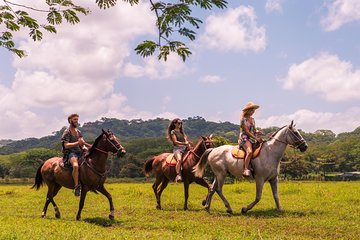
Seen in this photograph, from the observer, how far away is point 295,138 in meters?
12.6

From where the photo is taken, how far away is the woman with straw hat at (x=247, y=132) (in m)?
12.7

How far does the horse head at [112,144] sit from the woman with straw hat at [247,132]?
13.8 feet

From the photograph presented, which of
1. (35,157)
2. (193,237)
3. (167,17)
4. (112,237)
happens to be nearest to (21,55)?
(167,17)

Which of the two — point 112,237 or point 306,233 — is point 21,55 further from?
point 306,233

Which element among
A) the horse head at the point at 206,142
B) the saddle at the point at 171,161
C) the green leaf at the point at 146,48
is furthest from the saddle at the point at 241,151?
the green leaf at the point at 146,48

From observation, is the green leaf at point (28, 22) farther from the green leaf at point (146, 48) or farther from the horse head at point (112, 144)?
the horse head at point (112, 144)

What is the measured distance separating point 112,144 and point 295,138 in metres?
6.13

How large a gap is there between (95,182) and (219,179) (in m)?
4.54

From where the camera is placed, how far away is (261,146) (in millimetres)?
12953

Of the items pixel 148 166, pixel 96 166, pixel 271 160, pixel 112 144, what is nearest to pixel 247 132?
pixel 271 160

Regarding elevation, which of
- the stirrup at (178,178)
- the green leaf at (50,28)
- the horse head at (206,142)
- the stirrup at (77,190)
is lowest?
the stirrup at (77,190)

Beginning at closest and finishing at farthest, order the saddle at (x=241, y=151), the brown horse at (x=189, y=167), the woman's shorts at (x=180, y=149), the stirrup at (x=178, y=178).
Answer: the saddle at (x=241, y=151) < the stirrup at (x=178, y=178) < the brown horse at (x=189, y=167) < the woman's shorts at (x=180, y=149)

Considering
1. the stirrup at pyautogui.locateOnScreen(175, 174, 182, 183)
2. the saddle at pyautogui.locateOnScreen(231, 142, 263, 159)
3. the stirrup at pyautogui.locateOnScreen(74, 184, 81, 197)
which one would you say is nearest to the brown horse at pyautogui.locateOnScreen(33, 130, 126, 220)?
the stirrup at pyautogui.locateOnScreen(74, 184, 81, 197)

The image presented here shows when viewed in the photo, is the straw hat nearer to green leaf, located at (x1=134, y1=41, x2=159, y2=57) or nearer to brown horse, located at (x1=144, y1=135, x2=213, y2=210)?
brown horse, located at (x1=144, y1=135, x2=213, y2=210)
